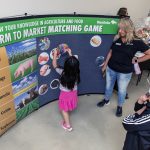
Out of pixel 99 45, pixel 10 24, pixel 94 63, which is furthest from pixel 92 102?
pixel 10 24

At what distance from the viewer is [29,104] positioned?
3.22 meters

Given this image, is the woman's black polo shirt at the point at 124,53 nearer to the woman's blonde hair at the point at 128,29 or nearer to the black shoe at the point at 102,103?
the woman's blonde hair at the point at 128,29

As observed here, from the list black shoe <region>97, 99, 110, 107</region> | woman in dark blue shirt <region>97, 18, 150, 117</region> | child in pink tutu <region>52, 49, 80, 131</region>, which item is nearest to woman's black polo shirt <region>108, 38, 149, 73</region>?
woman in dark blue shirt <region>97, 18, 150, 117</region>

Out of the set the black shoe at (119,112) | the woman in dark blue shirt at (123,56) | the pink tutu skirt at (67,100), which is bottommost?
the black shoe at (119,112)

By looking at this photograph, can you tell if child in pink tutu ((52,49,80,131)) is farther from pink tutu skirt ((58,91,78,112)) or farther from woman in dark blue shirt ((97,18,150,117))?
woman in dark blue shirt ((97,18,150,117))

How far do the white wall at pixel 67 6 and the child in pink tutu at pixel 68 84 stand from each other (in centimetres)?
53

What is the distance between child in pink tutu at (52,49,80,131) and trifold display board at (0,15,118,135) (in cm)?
19

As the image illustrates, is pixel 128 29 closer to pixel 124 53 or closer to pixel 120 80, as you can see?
pixel 124 53

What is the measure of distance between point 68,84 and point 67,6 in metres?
0.99

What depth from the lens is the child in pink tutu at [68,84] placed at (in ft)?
9.30

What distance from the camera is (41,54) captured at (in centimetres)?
307

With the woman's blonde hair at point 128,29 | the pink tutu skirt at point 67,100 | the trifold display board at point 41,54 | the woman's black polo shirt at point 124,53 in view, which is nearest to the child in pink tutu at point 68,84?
the pink tutu skirt at point 67,100

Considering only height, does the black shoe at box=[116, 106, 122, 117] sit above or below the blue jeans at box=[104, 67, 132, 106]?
below

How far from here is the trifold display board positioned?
2666mm
